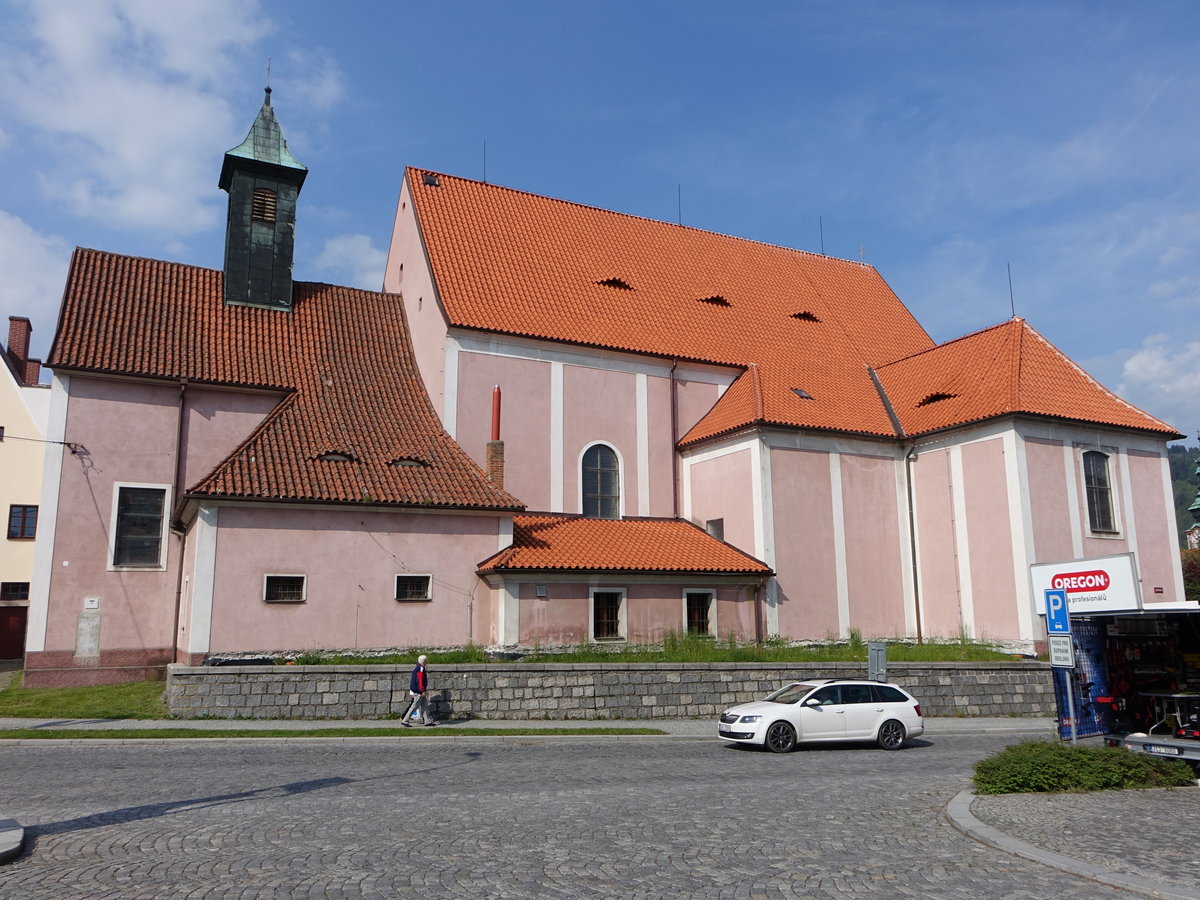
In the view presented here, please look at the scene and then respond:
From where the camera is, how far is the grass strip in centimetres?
1572

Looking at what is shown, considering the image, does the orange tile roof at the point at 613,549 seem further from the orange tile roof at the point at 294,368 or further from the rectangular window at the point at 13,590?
the rectangular window at the point at 13,590

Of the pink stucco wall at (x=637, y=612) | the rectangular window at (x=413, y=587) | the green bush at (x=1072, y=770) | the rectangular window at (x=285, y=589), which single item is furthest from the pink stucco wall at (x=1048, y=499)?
the rectangular window at (x=285, y=589)

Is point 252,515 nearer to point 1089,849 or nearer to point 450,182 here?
point 450,182

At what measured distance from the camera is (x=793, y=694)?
17.4 metres

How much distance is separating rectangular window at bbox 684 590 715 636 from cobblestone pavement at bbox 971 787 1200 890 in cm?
1337

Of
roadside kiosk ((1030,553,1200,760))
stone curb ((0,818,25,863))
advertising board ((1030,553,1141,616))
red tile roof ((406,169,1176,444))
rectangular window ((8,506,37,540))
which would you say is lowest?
stone curb ((0,818,25,863))

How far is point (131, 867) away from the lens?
746 cm

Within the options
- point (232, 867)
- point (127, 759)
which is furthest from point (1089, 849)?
point (127, 759)

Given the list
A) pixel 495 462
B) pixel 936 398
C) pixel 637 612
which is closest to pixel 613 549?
pixel 637 612

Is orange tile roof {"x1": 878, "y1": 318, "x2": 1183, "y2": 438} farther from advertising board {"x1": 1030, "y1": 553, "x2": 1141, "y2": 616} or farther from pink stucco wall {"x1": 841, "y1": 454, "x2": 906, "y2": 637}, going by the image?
advertising board {"x1": 1030, "y1": 553, "x2": 1141, "y2": 616}

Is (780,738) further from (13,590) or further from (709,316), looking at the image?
(13,590)

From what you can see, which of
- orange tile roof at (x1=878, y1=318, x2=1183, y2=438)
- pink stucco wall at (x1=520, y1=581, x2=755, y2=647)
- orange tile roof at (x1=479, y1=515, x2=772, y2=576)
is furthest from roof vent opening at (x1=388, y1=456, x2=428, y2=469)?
orange tile roof at (x1=878, y1=318, x2=1183, y2=438)

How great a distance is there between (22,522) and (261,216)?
53.1ft

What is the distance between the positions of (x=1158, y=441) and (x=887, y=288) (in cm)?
1333
